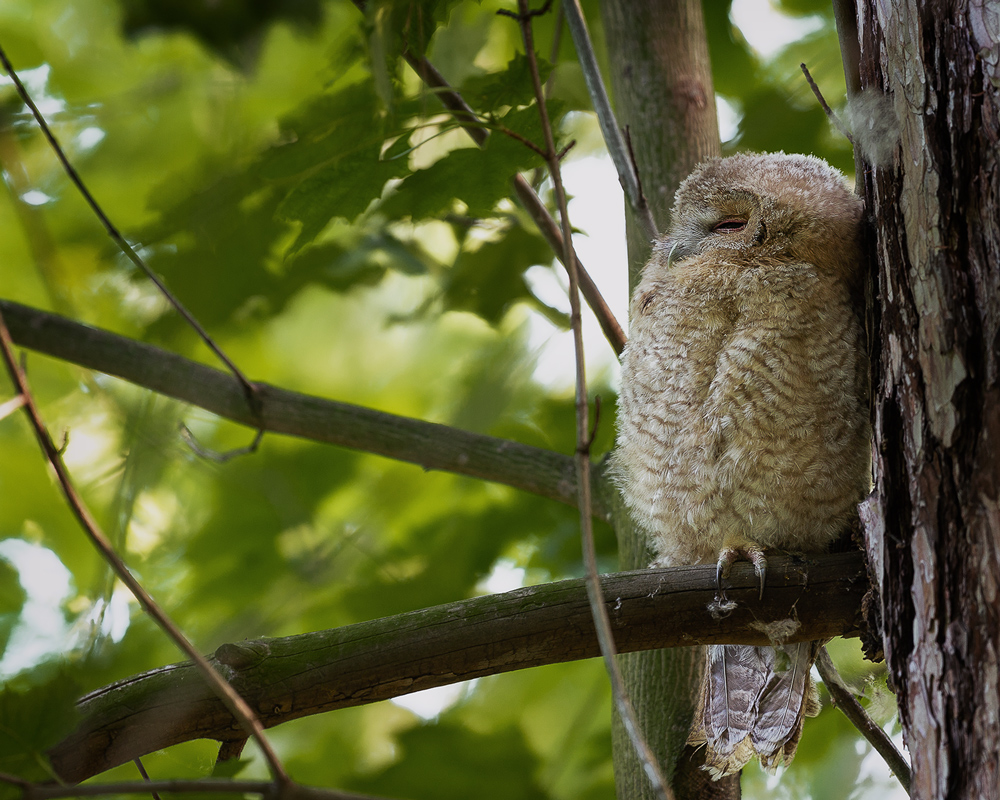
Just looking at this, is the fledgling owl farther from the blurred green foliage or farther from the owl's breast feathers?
the blurred green foliage

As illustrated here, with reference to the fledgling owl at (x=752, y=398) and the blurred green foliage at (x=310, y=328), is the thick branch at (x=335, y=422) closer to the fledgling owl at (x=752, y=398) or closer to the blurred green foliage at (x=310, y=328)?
the blurred green foliage at (x=310, y=328)

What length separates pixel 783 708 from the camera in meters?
1.75

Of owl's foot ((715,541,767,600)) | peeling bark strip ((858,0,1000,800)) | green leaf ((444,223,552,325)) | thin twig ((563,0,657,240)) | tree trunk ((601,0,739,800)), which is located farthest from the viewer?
green leaf ((444,223,552,325))

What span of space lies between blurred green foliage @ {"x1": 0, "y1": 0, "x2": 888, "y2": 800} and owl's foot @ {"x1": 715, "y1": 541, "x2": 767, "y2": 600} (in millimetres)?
539

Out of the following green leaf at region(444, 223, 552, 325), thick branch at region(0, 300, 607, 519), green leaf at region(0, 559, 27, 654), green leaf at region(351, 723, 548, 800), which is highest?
green leaf at region(444, 223, 552, 325)

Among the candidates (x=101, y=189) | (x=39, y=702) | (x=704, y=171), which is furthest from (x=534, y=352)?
(x=39, y=702)

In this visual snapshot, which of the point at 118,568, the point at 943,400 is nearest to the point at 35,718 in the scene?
the point at 118,568

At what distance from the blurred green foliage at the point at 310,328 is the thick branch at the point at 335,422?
9cm

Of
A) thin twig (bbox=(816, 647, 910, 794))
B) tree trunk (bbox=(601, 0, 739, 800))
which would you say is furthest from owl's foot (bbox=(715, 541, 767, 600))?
tree trunk (bbox=(601, 0, 739, 800))

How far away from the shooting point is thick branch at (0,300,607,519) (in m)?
2.09

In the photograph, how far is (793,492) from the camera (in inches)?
65.7

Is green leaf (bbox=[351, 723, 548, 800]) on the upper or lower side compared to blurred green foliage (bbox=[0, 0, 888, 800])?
lower

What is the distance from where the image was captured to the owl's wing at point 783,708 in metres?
1.71

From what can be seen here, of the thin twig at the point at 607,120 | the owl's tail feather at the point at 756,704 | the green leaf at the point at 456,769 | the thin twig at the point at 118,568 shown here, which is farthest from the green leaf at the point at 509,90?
the green leaf at the point at 456,769
